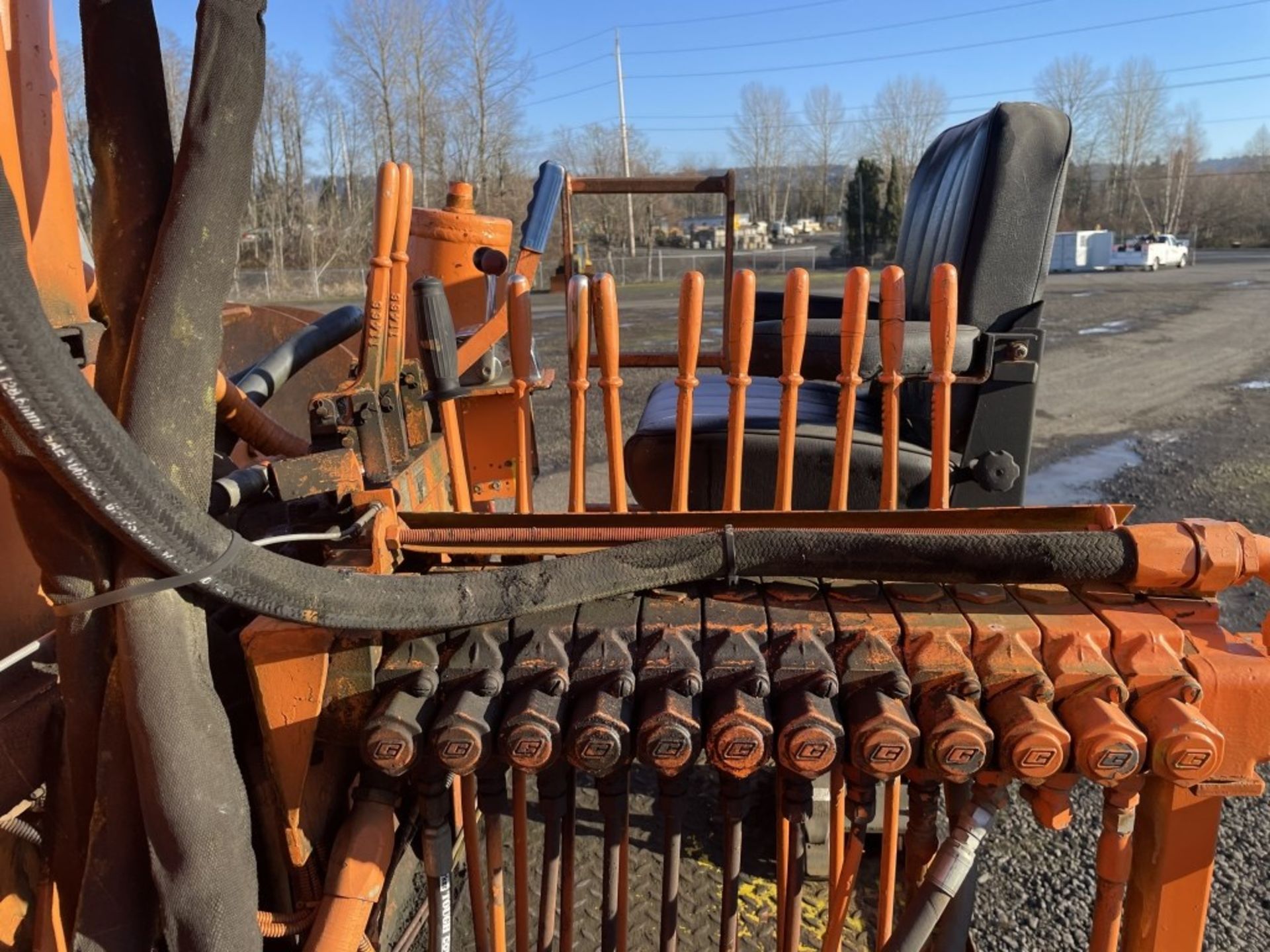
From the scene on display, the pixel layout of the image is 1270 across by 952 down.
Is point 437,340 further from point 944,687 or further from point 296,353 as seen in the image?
point 944,687

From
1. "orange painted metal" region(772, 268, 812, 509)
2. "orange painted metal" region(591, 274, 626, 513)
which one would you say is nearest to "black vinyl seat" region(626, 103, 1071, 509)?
"orange painted metal" region(772, 268, 812, 509)

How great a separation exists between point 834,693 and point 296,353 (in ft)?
5.01

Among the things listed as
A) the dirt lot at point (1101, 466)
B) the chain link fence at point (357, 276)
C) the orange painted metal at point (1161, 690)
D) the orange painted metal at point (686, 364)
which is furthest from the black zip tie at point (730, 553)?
the chain link fence at point (357, 276)

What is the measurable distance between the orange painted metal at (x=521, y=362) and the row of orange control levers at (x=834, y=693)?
40cm

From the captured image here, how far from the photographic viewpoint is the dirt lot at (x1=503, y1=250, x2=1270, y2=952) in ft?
6.98

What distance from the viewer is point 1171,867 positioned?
1.28 metres

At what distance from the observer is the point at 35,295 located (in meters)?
0.89

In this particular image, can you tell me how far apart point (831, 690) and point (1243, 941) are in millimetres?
1638

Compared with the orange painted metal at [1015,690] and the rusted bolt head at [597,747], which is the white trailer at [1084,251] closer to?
the orange painted metal at [1015,690]

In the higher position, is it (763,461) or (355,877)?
(763,461)

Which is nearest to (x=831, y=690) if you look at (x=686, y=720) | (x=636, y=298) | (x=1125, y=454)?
(x=686, y=720)

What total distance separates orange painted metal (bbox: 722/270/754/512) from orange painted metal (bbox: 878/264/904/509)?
0.23 meters

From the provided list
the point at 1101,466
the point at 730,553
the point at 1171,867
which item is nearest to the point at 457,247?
the point at 730,553

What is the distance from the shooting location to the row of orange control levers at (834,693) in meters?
1.12
